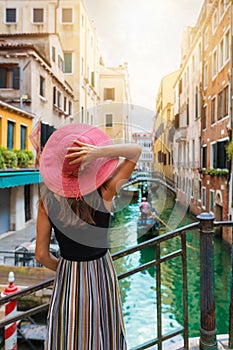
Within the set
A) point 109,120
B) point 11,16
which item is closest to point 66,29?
point 11,16

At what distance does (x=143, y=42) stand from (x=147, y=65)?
2.34 feet

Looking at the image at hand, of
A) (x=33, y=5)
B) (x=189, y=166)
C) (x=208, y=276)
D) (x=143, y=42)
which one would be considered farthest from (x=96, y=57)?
(x=208, y=276)

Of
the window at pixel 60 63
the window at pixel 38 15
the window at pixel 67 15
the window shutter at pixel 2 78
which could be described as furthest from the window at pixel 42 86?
the window at pixel 67 15

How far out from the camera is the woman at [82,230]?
76 centimetres

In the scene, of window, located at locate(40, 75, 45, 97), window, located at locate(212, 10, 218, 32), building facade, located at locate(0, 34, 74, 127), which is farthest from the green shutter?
window, located at locate(40, 75, 45, 97)

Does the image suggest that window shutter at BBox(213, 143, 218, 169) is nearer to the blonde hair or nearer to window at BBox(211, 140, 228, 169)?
window at BBox(211, 140, 228, 169)

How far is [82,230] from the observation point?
805 mm

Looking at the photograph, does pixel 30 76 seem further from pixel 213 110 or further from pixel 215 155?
pixel 215 155

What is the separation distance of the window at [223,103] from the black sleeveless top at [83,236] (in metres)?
7.37

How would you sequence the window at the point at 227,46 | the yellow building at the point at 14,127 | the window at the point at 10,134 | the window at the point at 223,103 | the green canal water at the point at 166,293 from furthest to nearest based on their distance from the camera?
1. the window at the point at 223,103
2. the window at the point at 227,46
3. the window at the point at 10,134
4. the yellow building at the point at 14,127
5. the green canal water at the point at 166,293

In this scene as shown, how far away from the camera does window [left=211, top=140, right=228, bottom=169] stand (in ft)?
25.4

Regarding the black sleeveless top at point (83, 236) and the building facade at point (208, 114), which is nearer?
the black sleeveless top at point (83, 236)

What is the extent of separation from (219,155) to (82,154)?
8.07 meters

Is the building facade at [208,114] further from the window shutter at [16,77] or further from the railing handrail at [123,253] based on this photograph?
the railing handrail at [123,253]
